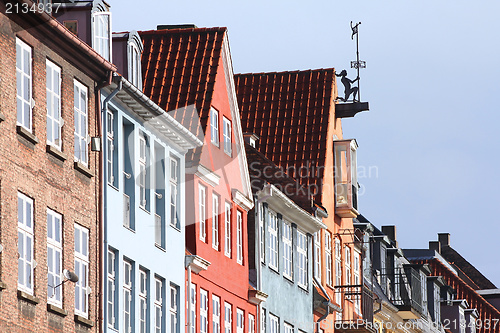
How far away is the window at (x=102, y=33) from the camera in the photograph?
29.1 meters

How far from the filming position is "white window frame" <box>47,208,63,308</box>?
83.3ft

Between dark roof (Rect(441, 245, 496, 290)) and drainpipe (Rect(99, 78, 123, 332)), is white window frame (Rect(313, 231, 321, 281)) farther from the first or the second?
dark roof (Rect(441, 245, 496, 290))

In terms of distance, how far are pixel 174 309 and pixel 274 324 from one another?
8.47 meters

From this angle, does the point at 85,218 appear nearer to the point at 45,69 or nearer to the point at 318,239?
the point at 45,69

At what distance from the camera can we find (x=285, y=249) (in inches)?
1656

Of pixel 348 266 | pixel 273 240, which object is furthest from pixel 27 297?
pixel 348 266

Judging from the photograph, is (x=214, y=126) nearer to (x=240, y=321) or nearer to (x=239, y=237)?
(x=239, y=237)

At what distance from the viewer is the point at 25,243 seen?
80.0 ft

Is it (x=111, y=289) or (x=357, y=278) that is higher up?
(x=357, y=278)

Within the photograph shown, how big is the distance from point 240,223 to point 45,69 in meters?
13.4

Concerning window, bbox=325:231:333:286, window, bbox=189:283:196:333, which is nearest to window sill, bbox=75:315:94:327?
window, bbox=189:283:196:333

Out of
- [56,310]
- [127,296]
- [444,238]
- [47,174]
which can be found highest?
[444,238]

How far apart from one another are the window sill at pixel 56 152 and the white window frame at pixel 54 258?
1.07 m

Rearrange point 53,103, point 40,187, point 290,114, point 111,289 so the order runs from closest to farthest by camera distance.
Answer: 1. point 40,187
2. point 53,103
3. point 111,289
4. point 290,114
